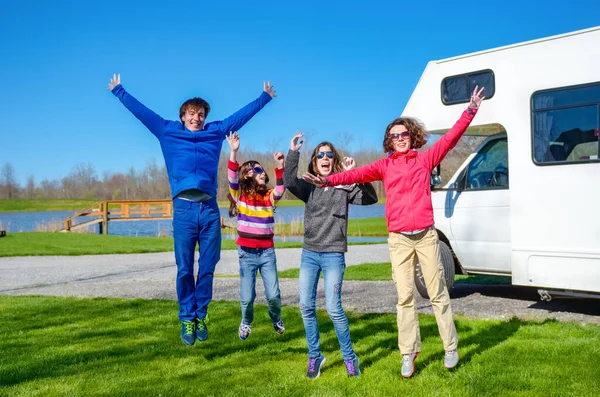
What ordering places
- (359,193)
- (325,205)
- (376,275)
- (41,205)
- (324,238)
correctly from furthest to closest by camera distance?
(41,205) < (376,275) < (359,193) < (325,205) < (324,238)

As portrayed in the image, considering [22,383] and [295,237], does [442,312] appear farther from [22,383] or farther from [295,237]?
[295,237]

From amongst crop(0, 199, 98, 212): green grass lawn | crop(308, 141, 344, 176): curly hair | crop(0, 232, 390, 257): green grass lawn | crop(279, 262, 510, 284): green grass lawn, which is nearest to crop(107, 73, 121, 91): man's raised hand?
crop(308, 141, 344, 176): curly hair

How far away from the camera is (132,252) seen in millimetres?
19781

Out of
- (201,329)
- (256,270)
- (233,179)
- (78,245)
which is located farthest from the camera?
(78,245)

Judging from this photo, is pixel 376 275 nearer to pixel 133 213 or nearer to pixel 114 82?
pixel 114 82

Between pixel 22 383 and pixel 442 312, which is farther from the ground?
pixel 442 312

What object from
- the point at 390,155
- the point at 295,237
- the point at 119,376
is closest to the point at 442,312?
the point at 390,155

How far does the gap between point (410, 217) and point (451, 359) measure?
121 cm

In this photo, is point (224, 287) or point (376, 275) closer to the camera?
point (224, 287)

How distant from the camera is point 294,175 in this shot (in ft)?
16.7

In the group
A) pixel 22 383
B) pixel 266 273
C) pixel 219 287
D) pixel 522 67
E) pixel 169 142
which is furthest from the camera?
pixel 219 287

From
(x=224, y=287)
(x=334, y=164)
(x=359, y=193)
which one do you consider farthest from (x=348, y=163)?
(x=224, y=287)

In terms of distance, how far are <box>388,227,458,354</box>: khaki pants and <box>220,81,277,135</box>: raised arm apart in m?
1.80

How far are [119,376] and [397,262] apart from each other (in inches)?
98.2
